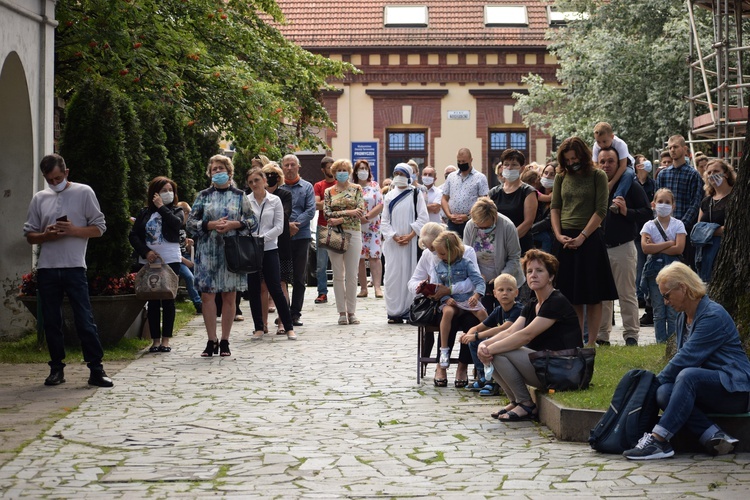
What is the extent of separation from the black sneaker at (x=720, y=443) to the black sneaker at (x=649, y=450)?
9.2 inches

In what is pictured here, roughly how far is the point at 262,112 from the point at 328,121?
8.74m

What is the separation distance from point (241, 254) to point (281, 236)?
266 centimetres

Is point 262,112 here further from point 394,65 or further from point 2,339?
point 394,65

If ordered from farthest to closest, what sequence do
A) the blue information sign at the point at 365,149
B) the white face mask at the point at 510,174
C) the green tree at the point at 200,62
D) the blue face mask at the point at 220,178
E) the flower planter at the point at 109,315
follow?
the blue information sign at the point at 365,149, the green tree at the point at 200,62, the white face mask at the point at 510,174, the blue face mask at the point at 220,178, the flower planter at the point at 109,315

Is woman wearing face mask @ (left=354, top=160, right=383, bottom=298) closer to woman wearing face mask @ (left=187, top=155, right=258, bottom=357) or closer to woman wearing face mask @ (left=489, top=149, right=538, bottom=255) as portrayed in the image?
woman wearing face mask @ (left=489, top=149, right=538, bottom=255)

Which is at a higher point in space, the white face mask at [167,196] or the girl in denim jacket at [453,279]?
the white face mask at [167,196]

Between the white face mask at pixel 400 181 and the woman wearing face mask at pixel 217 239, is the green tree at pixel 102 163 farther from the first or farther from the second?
the white face mask at pixel 400 181

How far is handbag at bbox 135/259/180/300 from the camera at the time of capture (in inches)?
544

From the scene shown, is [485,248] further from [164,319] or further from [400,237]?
[400,237]

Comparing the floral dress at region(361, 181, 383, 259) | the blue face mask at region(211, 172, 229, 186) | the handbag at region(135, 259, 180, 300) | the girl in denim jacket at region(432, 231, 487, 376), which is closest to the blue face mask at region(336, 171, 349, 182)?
the floral dress at region(361, 181, 383, 259)

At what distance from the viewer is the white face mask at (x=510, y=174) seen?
14.3m

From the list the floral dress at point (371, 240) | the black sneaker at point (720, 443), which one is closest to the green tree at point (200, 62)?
the floral dress at point (371, 240)

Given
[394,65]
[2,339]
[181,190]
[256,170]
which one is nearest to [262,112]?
[181,190]

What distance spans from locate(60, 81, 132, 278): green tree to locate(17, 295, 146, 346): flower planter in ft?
1.13
